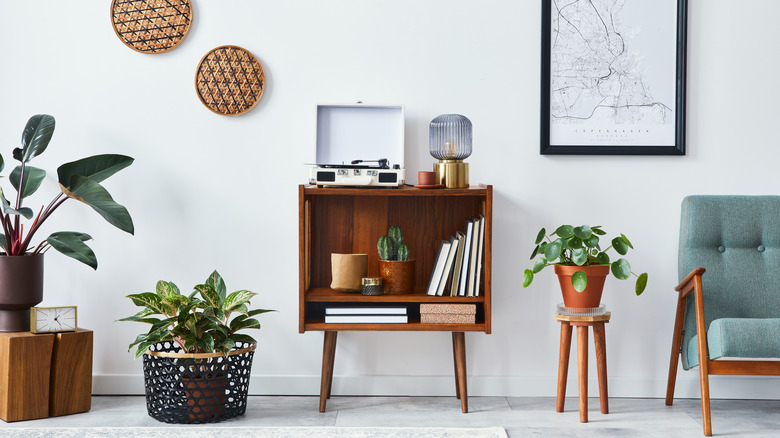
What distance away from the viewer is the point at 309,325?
247cm

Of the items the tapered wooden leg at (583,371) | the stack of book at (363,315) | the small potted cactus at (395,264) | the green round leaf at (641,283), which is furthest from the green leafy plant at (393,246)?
the green round leaf at (641,283)

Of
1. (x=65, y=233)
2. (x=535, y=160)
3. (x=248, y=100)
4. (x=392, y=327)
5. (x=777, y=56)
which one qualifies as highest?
(x=777, y=56)

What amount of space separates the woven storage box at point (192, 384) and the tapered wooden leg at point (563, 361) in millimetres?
1174

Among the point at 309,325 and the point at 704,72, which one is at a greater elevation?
the point at 704,72

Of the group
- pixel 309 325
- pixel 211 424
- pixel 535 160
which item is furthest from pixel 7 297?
pixel 535 160

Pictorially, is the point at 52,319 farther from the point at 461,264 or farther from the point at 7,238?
the point at 461,264

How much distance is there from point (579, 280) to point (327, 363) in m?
0.98

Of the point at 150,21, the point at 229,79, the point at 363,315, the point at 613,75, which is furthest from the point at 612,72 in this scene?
the point at 150,21

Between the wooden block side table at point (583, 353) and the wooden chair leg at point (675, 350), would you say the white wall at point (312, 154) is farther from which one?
the wooden block side table at point (583, 353)

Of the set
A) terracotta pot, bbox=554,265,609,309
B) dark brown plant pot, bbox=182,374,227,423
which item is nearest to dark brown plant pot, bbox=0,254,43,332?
dark brown plant pot, bbox=182,374,227,423

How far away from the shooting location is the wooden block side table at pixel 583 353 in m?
2.44

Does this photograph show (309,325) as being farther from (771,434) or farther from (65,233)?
(771,434)

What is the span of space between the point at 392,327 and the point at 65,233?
125cm

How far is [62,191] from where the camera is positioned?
2527mm
